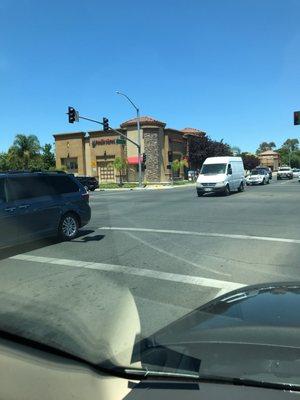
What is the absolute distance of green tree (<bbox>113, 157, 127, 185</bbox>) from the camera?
60.9 m

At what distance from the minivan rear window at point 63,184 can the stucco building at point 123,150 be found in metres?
45.9

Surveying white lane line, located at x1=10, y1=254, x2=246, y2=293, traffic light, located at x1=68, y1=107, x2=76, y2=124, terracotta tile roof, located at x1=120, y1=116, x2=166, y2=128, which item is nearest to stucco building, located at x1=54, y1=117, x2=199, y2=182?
terracotta tile roof, located at x1=120, y1=116, x2=166, y2=128

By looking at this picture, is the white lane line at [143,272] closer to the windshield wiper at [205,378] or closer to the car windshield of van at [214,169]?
the windshield wiper at [205,378]

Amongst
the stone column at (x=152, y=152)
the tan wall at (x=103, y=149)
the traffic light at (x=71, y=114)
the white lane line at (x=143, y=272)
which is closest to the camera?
the white lane line at (x=143, y=272)

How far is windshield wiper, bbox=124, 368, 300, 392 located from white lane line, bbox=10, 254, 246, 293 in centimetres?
456

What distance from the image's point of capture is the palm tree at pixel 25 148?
73375 millimetres

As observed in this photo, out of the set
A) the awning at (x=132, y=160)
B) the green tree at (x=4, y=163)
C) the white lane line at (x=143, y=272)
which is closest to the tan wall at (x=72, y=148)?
the awning at (x=132, y=160)

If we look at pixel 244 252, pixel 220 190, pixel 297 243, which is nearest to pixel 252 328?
pixel 244 252

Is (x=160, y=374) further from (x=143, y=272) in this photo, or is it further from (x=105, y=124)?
(x=105, y=124)

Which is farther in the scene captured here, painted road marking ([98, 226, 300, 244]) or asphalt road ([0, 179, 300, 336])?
painted road marking ([98, 226, 300, 244])

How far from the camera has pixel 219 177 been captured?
30.1 m

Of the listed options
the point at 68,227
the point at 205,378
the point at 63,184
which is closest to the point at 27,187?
the point at 63,184

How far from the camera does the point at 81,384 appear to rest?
97.8 inches

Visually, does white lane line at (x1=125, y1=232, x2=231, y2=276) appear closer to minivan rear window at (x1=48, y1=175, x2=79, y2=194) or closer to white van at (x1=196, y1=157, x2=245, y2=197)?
minivan rear window at (x1=48, y1=175, x2=79, y2=194)
